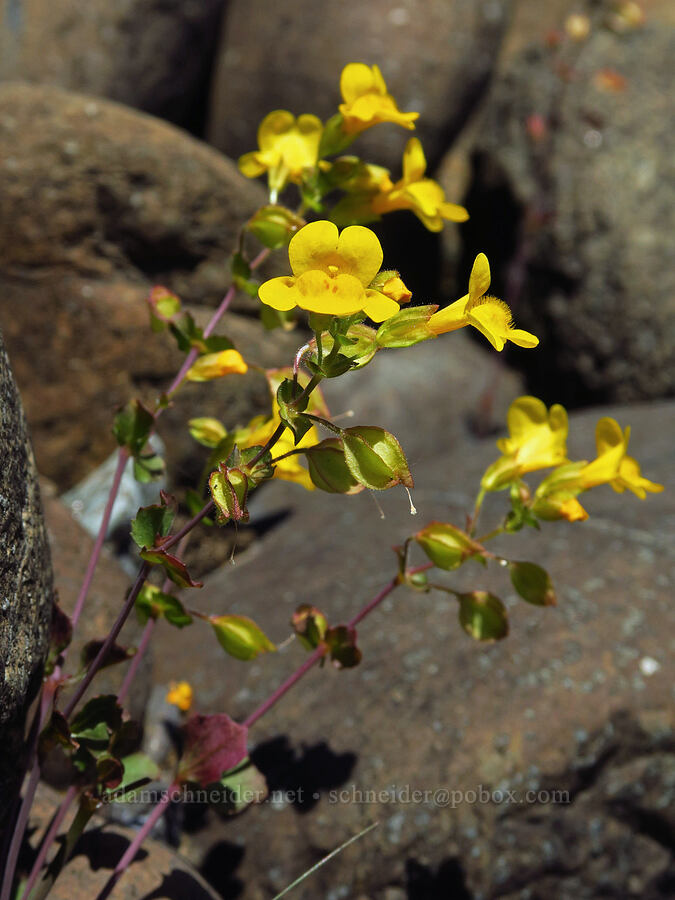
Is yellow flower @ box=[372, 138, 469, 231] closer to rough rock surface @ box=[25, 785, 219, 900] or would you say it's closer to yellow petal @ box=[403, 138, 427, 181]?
yellow petal @ box=[403, 138, 427, 181]

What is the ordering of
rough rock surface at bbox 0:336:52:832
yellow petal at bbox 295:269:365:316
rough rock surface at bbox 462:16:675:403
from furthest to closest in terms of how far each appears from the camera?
rough rock surface at bbox 462:16:675:403 < rough rock surface at bbox 0:336:52:832 < yellow petal at bbox 295:269:365:316

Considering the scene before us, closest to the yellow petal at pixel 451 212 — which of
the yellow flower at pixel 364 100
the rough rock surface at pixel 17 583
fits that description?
the yellow flower at pixel 364 100

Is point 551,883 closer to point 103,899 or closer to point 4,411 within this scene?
point 103,899

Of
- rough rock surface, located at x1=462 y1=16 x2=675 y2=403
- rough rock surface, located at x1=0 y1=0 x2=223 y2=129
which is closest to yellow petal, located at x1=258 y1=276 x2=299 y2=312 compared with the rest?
rough rock surface, located at x1=462 y1=16 x2=675 y2=403

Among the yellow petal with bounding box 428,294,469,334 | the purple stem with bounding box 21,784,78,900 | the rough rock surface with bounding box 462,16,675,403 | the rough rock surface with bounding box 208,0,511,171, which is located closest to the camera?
the yellow petal with bounding box 428,294,469,334

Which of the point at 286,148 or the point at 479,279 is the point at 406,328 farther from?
the point at 286,148

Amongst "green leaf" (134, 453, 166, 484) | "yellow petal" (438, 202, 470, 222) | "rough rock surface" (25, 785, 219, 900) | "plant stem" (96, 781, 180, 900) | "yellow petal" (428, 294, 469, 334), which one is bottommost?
"rough rock surface" (25, 785, 219, 900)

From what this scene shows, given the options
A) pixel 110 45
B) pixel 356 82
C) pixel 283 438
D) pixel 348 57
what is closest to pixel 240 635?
pixel 283 438

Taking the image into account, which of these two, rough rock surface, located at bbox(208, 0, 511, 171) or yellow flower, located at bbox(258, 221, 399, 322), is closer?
yellow flower, located at bbox(258, 221, 399, 322)
